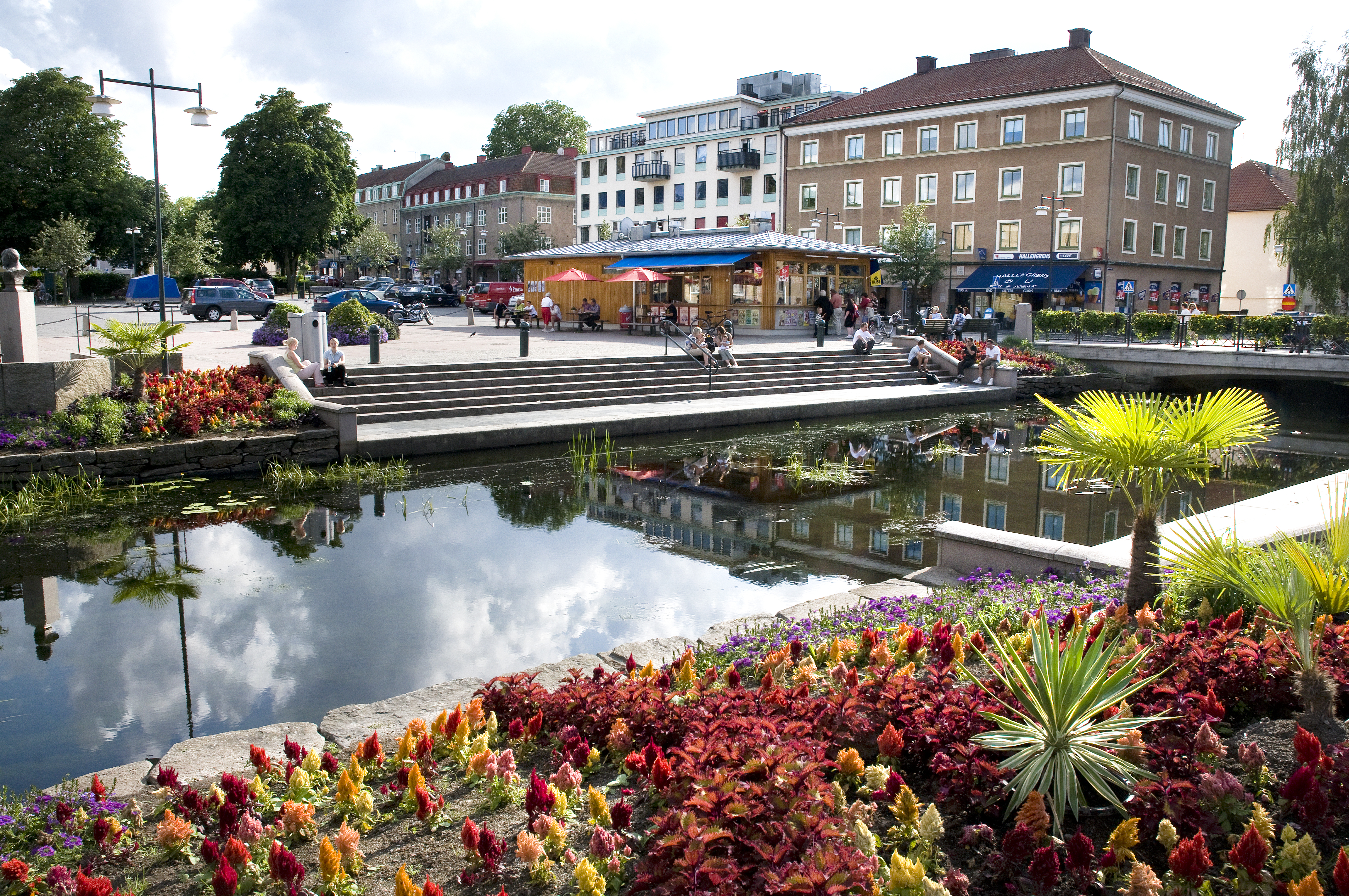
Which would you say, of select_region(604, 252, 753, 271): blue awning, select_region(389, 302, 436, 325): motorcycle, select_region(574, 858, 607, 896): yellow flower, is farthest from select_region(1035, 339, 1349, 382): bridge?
select_region(574, 858, 607, 896): yellow flower

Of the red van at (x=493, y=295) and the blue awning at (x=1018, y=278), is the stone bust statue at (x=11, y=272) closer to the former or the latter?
the red van at (x=493, y=295)

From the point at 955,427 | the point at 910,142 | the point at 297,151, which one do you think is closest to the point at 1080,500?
the point at 955,427

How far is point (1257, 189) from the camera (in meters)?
56.6

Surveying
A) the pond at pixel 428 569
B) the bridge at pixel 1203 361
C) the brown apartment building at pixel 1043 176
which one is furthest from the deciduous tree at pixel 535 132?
the pond at pixel 428 569

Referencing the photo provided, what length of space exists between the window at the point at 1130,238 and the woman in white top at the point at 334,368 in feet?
124

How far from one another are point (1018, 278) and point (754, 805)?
148 feet

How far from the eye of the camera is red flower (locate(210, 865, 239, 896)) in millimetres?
3232

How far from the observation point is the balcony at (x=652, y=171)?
69000 mm

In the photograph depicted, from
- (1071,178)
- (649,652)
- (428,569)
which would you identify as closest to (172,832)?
(649,652)

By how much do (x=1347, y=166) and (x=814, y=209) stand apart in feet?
84.3

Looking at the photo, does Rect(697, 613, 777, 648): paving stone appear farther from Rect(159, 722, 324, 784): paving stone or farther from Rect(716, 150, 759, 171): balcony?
Rect(716, 150, 759, 171): balcony

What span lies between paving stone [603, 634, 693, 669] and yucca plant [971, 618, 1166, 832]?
109 inches

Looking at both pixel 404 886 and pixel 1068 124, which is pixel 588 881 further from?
pixel 1068 124

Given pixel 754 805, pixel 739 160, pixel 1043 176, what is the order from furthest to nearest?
1. pixel 739 160
2. pixel 1043 176
3. pixel 754 805
